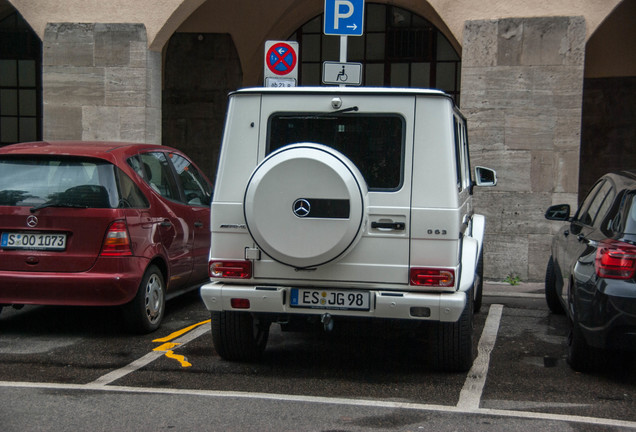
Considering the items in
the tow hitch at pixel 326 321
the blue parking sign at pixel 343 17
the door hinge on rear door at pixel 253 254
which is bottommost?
the tow hitch at pixel 326 321

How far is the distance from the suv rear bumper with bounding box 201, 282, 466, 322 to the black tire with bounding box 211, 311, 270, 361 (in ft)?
1.03

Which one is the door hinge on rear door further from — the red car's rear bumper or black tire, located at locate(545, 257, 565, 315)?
black tire, located at locate(545, 257, 565, 315)

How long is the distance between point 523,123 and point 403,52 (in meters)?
6.05

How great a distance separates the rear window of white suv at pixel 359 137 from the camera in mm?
5523

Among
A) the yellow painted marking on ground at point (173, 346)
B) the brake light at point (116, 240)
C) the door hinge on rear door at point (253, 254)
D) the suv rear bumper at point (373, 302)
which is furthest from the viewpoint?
the brake light at point (116, 240)

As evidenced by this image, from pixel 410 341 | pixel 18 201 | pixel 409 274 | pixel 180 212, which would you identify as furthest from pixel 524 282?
pixel 18 201

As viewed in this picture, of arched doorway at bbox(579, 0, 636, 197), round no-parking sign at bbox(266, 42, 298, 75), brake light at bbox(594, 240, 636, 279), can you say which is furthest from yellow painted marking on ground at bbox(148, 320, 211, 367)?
arched doorway at bbox(579, 0, 636, 197)

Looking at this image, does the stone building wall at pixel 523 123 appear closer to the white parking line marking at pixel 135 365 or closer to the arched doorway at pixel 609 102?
the arched doorway at pixel 609 102

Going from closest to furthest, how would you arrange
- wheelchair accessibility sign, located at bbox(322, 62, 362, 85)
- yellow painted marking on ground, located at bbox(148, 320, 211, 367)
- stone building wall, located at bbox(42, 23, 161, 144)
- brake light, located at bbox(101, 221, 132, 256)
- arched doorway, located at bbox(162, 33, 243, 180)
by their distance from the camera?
yellow painted marking on ground, located at bbox(148, 320, 211, 367)
brake light, located at bbox(101, 221, 132, 256)
wheelchair accessibility sign, located at bbox(322, 62, 362, 85)
stone building wall, located at bbox(42, 23, 161, 144)
arched doorway, located at bbox(162, 33, 243, 180)

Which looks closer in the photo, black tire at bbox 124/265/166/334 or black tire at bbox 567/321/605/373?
black tire at bbox 567/321/605/373

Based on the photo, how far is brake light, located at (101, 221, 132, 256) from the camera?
262 inches

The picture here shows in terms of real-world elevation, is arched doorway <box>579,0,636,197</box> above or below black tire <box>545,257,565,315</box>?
above

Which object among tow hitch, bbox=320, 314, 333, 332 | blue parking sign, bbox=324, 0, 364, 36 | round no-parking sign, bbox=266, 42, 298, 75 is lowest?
tow hitch, bbox=320, 314, 333, 332

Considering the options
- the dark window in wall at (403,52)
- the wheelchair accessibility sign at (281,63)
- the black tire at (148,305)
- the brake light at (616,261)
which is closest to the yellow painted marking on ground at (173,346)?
the black tire at (148,305)
